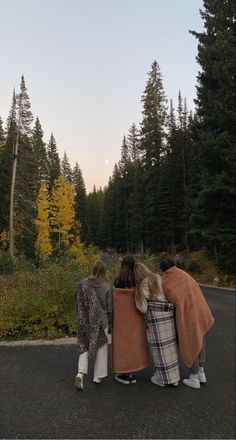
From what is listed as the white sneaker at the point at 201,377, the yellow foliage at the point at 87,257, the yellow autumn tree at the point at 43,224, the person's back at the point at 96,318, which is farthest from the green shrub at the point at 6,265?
the yellow autumn tree at the point at 43,224

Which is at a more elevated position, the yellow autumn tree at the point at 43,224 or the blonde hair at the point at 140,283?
the yellow autumn tree at the point at 43,224

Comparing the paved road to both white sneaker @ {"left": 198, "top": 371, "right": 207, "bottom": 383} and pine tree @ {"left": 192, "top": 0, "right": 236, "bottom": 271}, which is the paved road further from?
pine tree @ {"left": 192, "top": 0, "right": 236, "bottom": 271}

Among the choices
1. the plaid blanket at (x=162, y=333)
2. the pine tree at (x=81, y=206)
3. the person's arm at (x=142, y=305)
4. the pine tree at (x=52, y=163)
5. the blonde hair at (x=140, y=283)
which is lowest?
the plaid blanket at (x=162, y=333)

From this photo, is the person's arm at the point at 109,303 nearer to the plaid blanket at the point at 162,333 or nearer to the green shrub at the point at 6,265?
the plaid blanket at the point at 162,333

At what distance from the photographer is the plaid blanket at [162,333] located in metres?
6.13

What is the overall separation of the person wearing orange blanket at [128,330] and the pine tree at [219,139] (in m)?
16.2

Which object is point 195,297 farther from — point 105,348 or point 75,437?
point 75,437

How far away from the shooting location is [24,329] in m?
9.10

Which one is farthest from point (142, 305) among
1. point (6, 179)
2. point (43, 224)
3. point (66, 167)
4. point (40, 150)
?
point (66, 167)

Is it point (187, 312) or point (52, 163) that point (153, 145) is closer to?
point (52, 163)

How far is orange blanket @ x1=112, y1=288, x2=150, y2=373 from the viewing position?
6188 millimetres

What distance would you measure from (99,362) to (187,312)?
163cm

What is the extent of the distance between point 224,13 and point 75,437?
24.9 m

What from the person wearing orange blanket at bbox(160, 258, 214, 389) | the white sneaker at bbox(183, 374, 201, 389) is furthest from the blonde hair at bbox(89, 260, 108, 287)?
the white sneaker at bbox(183, 374, 201, 389)
